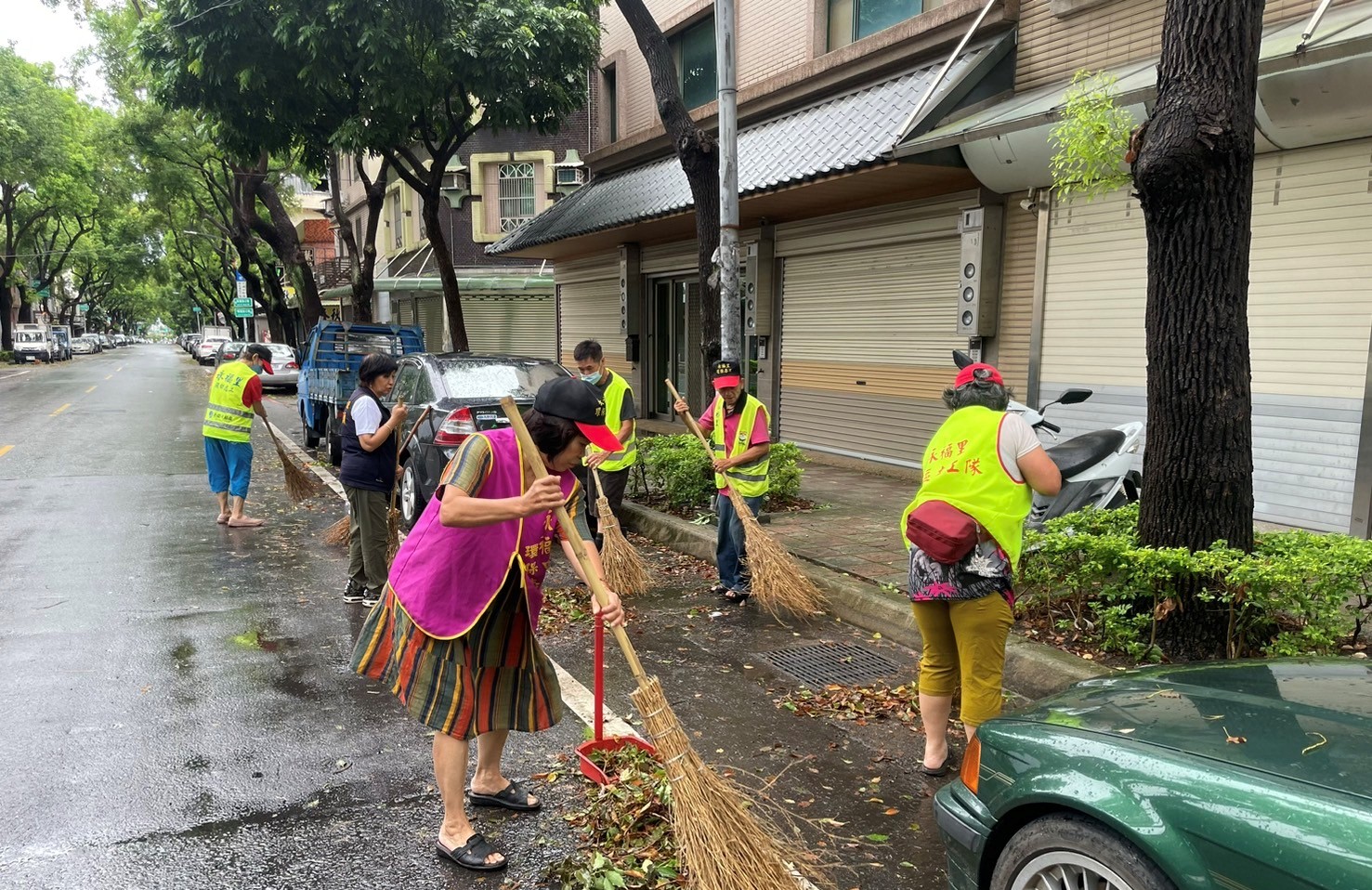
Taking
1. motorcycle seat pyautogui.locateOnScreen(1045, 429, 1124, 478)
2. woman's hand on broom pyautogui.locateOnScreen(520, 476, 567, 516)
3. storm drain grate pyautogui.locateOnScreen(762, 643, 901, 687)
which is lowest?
storm drain grate pyautogui.locateOnScreen(762, 643, 901, 687)

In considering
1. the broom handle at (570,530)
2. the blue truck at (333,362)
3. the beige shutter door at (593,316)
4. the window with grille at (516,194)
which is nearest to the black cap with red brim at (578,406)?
the broom handle at (570,530)

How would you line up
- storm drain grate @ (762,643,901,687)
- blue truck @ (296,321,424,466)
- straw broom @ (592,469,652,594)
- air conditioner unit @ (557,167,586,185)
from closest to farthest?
storm drain grate @ (762,643,901,687), straw broom @ (592,469,652,594), blue truck @ (296,321,424,466), air conditioner unit @ (557,167,586,185)

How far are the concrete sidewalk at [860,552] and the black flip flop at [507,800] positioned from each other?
260cm

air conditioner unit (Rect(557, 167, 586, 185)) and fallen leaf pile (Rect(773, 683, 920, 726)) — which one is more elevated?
air conditioner unit (Rect(557, 167, 586, 185))

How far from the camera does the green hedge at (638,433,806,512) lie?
27.0 feet

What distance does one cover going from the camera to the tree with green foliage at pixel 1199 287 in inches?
158

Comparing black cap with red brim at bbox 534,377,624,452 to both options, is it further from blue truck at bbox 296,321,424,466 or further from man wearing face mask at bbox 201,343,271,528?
blue truck at bbox 296,321,424,466

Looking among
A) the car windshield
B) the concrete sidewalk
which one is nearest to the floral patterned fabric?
the concrete sidewalk

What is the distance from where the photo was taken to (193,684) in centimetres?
461

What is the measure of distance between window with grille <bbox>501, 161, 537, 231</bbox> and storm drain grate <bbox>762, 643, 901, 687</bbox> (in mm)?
20546

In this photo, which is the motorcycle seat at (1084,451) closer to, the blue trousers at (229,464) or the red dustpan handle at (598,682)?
the red dustpan handle at (598,682)

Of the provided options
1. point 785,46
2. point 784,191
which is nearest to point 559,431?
point 784,191

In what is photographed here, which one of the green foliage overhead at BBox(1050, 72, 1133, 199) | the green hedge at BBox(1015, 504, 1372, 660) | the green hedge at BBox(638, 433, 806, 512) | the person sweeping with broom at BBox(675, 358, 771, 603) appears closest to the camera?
the green hedge at BBox(1015, 504, 1372, 660)

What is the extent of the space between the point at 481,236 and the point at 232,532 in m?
17.5
